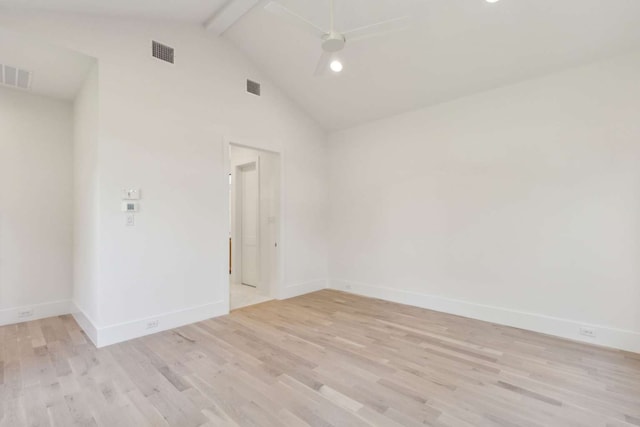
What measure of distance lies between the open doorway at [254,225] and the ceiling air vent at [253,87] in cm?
83

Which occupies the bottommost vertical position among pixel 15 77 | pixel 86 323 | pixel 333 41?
pixel 86 323

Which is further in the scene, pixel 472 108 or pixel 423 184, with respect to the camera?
pixel 423 184

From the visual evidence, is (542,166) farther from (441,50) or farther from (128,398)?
(128,398)

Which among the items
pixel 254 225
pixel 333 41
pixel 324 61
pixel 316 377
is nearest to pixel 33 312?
pixel 254 225

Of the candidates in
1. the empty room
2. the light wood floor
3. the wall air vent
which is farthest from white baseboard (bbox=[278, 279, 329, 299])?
the wall air vent

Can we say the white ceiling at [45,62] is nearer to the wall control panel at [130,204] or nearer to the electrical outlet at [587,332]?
the wall control panel at [130,204]

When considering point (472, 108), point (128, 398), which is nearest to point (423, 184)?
point (472, 108)

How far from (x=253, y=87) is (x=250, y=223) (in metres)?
2.47

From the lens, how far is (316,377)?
8.35 ft

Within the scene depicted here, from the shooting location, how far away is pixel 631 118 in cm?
305

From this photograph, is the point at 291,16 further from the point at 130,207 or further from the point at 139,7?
the point at 130,207

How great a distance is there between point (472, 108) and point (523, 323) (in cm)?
270

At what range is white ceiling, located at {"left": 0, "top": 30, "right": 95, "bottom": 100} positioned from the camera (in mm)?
2906

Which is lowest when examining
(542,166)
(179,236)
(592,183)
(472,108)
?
(179,236)
